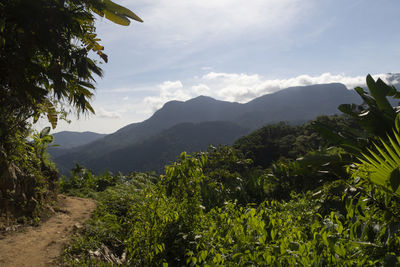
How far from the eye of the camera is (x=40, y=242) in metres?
4.43

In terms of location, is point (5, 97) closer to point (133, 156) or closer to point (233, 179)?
point (233, 179)

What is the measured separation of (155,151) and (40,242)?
157 meters

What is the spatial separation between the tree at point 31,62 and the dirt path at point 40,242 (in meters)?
0.76

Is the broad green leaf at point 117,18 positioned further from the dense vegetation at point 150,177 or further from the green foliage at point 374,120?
the green foliage at point 374,120

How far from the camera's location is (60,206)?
6723 mm

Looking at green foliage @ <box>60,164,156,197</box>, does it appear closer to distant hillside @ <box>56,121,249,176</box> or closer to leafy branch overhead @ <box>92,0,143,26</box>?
leafy branch overhead @ <box>92,0,143,26</box>

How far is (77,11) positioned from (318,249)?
6.38 meters

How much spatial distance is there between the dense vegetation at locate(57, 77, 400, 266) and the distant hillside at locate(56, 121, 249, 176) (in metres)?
115

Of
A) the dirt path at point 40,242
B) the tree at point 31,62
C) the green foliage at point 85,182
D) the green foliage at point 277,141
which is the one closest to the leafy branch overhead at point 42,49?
the tree at point 31,62

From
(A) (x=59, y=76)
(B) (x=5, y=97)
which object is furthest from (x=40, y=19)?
(B) (x=5, y=97)

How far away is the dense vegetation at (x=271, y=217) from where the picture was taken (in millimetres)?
1660

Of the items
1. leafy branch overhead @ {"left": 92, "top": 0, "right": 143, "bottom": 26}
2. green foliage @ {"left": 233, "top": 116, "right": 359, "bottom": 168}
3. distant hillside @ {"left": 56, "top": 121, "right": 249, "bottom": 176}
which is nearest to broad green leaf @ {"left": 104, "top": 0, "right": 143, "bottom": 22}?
leafy branch overhead @ {"left": 92, "top": 0, "right": 143, "bottom": 26}

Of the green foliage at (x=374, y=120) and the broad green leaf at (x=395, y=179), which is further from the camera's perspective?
the green foliage at (x=374, y=120)

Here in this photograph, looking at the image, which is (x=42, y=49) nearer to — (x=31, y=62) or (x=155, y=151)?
(x=31, y=62)
